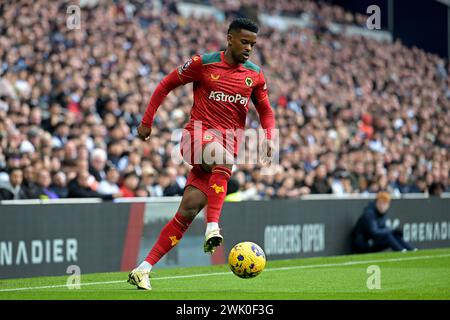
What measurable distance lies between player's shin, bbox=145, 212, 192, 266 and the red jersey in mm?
918

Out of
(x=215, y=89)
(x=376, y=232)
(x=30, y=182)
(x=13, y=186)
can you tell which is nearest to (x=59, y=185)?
(x=30, y=182)

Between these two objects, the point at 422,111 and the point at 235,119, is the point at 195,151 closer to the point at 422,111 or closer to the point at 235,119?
the point at 235,119

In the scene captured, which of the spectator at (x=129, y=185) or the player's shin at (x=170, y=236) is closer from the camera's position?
the player's shin at (x=170, y=236)

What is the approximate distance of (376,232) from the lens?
1762 cm

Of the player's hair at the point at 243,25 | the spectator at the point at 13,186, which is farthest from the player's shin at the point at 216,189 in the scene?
the spectator at the point at 13,186

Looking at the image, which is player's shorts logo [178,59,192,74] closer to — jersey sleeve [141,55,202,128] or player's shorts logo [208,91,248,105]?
jersey sleeve [141,55,202,128]

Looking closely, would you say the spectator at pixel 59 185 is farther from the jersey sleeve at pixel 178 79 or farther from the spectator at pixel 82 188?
the jersey sleeve at pixel 178 79

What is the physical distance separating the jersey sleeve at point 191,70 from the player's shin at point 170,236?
1.35 meters

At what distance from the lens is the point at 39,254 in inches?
516

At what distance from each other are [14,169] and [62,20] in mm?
7362

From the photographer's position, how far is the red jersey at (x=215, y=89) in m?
9.27

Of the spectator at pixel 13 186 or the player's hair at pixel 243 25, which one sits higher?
the player's hair at pixel 243 25
